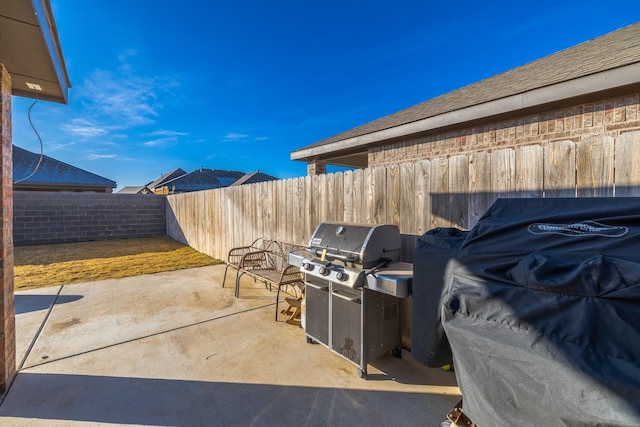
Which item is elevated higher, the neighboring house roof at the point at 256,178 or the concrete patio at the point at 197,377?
the neighboring house roof at the point at 256,178

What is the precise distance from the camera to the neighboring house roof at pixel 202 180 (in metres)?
24.6

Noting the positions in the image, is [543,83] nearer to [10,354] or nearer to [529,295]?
[529,295]

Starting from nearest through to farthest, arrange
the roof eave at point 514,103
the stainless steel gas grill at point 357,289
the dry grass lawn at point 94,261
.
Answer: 1. the stainless steel gas grill at point 357,289
2. the roof eave at point 514,103
3. the dry grass lawn at point 94,261

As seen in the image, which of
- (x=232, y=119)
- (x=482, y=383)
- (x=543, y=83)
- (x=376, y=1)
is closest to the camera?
(x=482, y=383)

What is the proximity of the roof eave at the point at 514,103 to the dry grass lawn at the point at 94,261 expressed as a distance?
4.85 meters

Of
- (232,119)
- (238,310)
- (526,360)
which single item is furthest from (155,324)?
(232,119)

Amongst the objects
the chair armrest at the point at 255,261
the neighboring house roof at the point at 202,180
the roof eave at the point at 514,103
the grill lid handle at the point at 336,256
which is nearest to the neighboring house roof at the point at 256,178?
the neighboring house roof at the point at 202,180

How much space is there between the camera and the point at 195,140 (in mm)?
22750

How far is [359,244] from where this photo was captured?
2.56m

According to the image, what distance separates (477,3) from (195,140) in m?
20.9

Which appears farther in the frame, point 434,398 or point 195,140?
→ point 195,140

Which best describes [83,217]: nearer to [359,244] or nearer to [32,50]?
[32,50]

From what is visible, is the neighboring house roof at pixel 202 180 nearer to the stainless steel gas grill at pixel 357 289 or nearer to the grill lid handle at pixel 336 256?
the grill lid handle at pixel 336 256

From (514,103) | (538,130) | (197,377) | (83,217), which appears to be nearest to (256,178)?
(83,217)
